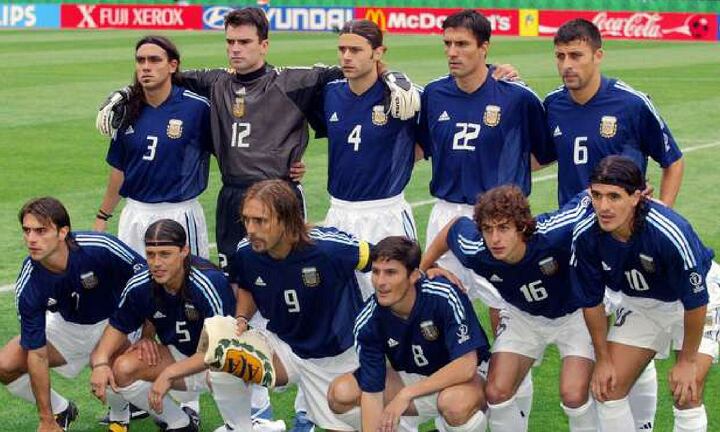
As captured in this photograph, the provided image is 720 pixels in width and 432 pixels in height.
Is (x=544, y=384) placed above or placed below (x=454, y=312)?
below

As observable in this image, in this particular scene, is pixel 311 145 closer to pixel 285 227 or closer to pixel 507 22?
pixel 285 227

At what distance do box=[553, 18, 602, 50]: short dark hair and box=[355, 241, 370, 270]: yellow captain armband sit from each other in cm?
154

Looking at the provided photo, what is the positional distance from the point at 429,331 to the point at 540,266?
2.06 ft

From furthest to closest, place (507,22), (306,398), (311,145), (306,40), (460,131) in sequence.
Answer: (507,22) < (306,40) < (311,145) < (460,131) < (306,398)

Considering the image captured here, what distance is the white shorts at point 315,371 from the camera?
6816 millimetres

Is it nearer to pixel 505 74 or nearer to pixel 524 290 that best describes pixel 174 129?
pixel 505 74

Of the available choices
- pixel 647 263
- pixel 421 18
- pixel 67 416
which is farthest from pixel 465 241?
pixel 421 18

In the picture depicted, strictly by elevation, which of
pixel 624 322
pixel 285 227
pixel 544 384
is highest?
pixel 285 227

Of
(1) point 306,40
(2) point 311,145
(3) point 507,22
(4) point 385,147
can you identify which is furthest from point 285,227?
(3) point 507,22

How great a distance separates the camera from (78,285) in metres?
7.04

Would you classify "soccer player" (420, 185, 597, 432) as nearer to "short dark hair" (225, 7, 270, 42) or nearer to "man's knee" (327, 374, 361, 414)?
"man's knee" (327, 374, 361, 414)

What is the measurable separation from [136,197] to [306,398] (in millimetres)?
1826

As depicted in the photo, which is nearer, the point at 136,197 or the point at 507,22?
the point at 136,197

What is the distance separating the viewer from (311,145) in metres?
16.8
